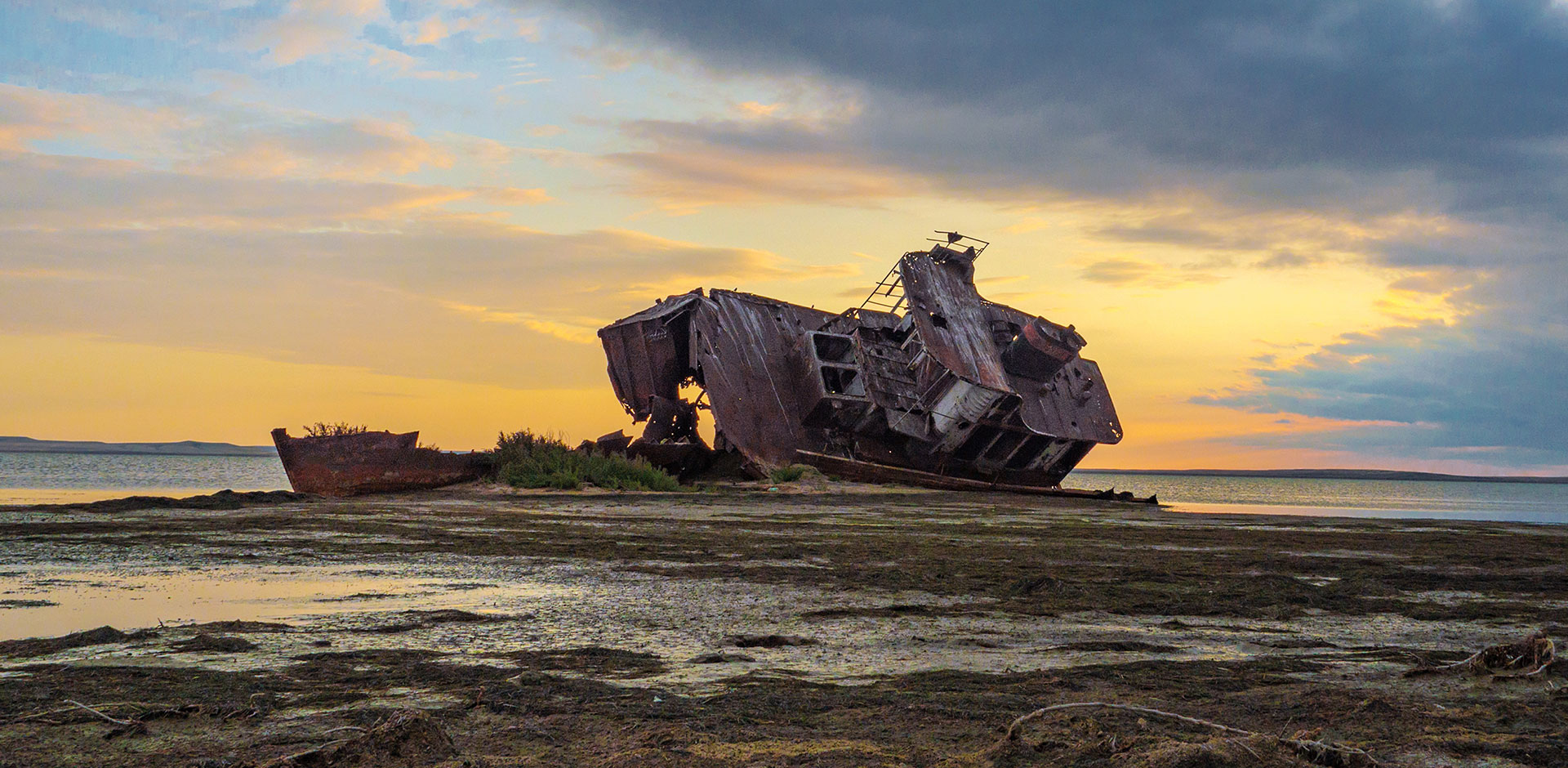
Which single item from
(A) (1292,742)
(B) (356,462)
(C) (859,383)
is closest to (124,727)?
(A) (1292,742)

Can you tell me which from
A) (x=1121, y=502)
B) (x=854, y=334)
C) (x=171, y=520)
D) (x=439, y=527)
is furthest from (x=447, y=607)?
(x=1121, y=502)

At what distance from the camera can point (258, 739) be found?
132 inches

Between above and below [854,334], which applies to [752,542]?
below

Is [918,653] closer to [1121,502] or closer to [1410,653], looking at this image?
[1410,653]

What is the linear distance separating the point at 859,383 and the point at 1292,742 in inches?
838

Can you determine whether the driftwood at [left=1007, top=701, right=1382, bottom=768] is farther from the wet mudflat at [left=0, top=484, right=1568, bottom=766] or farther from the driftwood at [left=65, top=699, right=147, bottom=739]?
the driftwood at [left=65, top=699, right=147, bottom=739]

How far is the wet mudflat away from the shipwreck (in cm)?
1270

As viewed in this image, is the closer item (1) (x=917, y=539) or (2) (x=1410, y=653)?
(2) (x=1410, y=653)

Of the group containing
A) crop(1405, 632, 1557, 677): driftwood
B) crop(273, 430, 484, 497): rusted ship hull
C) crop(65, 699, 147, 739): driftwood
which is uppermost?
crop(273, 430, 484, 497): rusted ship hull

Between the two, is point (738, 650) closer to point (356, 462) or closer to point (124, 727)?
point (124, 727)

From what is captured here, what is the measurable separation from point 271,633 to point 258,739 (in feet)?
6.81

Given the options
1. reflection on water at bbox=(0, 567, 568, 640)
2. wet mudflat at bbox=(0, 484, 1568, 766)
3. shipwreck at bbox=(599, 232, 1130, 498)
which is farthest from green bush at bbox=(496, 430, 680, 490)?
reflection on water at bbox=(0, 567, 568, 640)

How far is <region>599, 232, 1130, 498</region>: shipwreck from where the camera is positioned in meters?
23.8

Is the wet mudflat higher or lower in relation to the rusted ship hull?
lower
